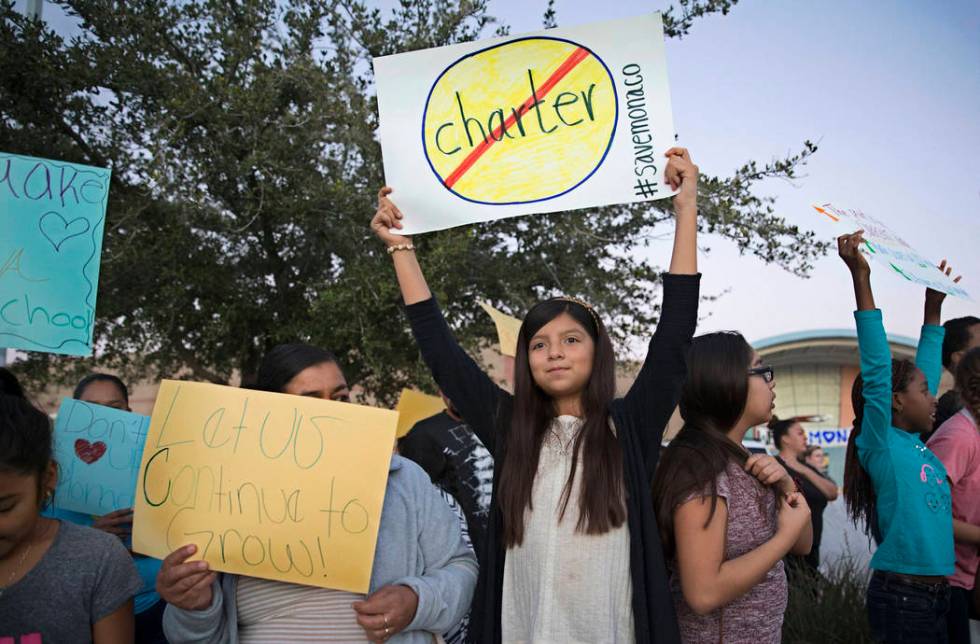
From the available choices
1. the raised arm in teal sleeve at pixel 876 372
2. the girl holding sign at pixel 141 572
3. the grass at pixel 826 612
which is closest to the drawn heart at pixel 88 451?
the girl holding sign at pixel 141 572

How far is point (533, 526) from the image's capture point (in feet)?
6.88

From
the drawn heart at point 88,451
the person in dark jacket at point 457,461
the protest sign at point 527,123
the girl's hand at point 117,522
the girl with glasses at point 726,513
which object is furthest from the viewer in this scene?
the person in dark jacket at point 457,461

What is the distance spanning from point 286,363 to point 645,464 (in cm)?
104

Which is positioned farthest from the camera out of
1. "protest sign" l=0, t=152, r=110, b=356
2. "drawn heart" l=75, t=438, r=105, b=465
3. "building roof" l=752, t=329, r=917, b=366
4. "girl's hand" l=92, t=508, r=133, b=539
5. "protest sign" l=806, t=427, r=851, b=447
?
"building roof" l=752, t=329, r=917, b=366

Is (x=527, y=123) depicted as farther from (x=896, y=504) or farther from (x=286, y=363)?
(x=896, y=504)

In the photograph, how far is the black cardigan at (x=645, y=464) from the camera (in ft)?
6.46

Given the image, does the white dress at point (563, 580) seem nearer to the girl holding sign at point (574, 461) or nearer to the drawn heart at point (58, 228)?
the girl holding sign at point (574, 461)

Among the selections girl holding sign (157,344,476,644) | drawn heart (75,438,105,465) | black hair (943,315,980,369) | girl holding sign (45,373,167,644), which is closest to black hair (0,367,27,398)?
drawn heart (75,438,105,465)

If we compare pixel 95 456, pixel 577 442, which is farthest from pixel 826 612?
pixel 95 456

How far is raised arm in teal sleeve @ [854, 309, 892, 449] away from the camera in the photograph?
3064mm

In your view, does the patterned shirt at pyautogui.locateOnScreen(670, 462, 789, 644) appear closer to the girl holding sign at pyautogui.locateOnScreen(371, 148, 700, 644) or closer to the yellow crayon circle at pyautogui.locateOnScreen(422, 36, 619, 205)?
→ the girl holding sign at pyautogui.locateOnScreen(371, 148, 700, 644)

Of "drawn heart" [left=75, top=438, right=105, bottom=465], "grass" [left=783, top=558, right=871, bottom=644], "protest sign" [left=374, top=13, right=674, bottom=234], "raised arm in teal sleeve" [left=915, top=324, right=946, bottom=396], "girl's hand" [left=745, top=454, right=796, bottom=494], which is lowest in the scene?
"grass" [left=783, top=558, right=871, bottom=644]

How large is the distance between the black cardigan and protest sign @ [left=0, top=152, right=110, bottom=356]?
146 centimetres

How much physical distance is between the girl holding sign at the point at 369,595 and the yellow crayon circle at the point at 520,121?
81 cm
